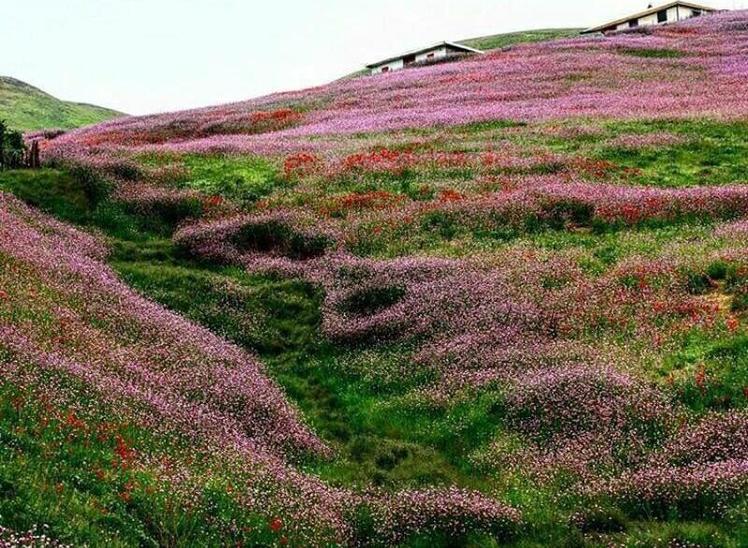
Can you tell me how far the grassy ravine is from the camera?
9828 mm

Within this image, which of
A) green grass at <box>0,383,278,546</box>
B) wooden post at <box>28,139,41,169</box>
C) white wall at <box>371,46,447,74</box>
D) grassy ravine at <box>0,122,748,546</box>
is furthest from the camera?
white wall at <box>371,46,447,74</box>

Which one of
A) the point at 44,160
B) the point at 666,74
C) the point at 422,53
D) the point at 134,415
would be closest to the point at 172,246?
the point at 44,160

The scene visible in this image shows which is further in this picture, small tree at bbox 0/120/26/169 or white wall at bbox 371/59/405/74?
white wall at bbox 371/59/405/74

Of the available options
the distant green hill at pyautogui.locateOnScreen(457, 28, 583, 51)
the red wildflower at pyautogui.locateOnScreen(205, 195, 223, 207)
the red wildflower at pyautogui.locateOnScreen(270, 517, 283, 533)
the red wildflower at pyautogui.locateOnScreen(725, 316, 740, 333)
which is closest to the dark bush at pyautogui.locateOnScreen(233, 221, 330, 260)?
the red wildflower at pyautogui.locateOnScreen(205, 195, 223, 207)

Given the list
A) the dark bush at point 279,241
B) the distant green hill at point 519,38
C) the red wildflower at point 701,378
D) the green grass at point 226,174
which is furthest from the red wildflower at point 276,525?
the distant green hill at point 519,38

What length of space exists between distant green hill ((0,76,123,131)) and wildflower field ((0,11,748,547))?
3103 inches

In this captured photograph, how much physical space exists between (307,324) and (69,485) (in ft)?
39.0

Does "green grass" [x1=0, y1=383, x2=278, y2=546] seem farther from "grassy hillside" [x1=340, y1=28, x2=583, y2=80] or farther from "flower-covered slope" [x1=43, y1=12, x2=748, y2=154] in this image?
"grassy hillside" [x1=340, y1=28, x2=583, y2=80]

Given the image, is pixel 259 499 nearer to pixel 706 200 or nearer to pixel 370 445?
pixel 370 445

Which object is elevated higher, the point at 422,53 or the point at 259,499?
the point at 422,53

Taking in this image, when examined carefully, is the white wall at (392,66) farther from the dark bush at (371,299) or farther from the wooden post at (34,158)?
the dark bush at (371,299)

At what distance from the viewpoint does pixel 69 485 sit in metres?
9.70

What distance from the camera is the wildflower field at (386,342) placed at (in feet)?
36.0

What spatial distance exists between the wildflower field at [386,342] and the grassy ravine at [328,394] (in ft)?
0.19
